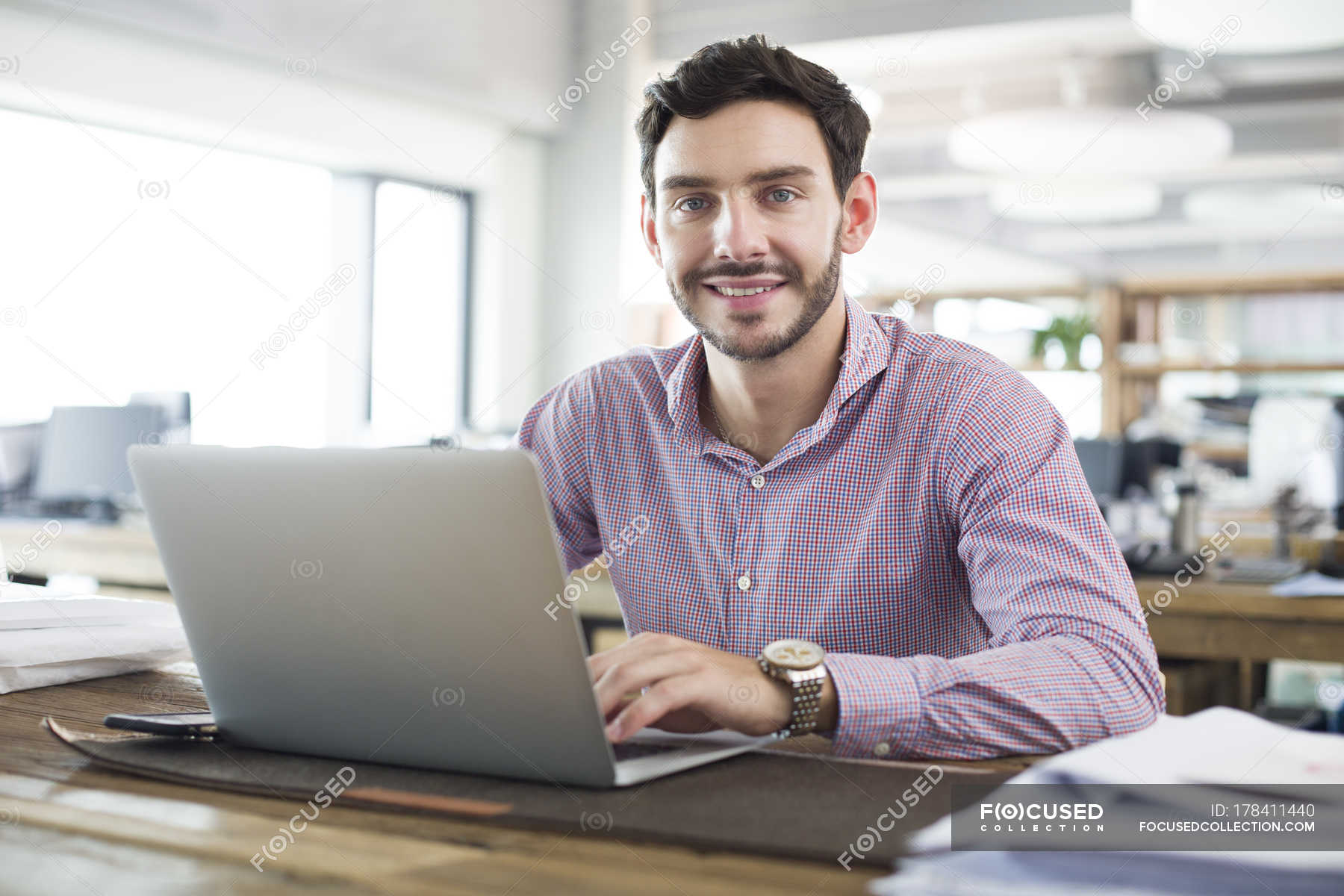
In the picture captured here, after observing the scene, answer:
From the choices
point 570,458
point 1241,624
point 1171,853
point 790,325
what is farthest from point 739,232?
point 1241,624

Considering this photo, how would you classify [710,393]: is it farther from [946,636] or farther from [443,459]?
[443,459]

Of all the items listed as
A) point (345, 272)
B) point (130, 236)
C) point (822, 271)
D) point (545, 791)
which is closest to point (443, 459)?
point (545, 791)

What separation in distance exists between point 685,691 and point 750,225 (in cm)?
72

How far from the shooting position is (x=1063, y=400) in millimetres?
7875

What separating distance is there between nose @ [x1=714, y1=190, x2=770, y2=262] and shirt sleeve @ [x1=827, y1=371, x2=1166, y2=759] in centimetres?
31

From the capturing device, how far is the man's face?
1470 mm

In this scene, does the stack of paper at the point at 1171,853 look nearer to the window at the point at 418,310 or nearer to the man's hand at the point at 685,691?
the man's hand at the point at 685,691

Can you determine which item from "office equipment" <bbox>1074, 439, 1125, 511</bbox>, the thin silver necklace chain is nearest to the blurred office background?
"office equipment" <bbox>1074, 439, 1125, 511</bbox>

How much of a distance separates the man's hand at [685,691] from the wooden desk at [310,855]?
0.16 metres

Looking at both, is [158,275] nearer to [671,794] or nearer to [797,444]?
[797,444]

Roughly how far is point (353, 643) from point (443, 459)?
0.57 ft

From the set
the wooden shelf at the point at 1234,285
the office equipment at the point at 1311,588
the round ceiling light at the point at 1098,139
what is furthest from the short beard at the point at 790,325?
the wooden shelf at the point at 1234,285

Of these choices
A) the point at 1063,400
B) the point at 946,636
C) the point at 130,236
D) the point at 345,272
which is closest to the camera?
the point at 946,636

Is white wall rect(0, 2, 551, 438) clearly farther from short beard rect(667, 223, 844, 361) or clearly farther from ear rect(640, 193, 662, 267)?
short beard rect(667, 223, 844, 361)
